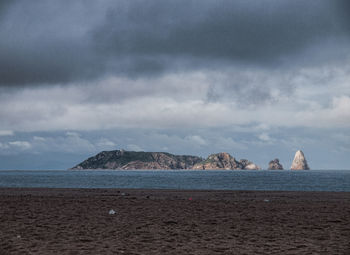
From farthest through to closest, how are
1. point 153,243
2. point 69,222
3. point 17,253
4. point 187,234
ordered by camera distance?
point 69,222 < point 187,234 < point 153,243 < point 17,253

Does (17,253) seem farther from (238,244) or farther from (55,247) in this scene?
(238,244)

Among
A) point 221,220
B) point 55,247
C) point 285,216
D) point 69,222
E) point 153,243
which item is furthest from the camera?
point 285,216

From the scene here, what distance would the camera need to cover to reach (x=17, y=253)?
1373 cm

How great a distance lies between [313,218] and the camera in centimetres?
2453

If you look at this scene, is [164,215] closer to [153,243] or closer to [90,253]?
[153,243]

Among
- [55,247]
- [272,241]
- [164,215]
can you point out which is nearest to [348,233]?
[272,241]

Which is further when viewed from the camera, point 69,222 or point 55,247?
point 69,222

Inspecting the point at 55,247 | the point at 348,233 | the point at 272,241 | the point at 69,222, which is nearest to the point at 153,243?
the point at 55,247

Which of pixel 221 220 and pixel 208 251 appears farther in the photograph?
pixel 221 220

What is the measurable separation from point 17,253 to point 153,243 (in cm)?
521

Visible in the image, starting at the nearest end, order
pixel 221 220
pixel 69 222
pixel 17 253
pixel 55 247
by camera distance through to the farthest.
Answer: pixel 17 253
pixel 55 247
pixel 69 222
pixel 221 220

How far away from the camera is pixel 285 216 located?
25.6m

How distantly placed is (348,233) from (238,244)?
6413 millimetres

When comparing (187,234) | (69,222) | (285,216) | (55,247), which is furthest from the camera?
(285,216)
